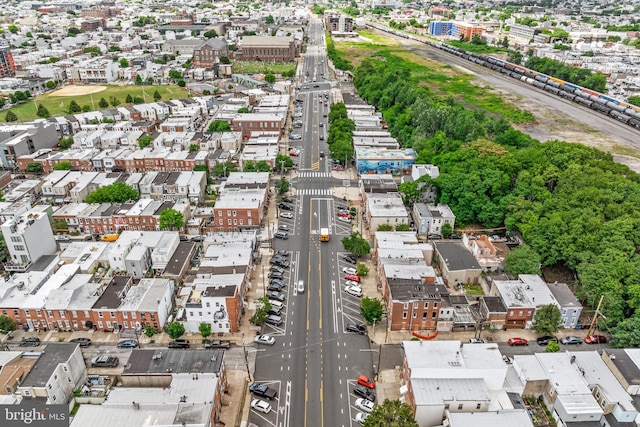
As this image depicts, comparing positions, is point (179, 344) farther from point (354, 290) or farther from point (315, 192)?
point (315, 192)

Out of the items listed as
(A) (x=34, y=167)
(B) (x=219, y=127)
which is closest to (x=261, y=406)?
(A) (x=34, y=167)

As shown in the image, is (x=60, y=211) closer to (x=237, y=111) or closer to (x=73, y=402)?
(x=73, y=402)

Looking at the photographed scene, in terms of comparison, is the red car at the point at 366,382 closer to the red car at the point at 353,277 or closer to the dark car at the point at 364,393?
the dark car at the point at 364,393

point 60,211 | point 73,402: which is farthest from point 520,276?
point 60,211

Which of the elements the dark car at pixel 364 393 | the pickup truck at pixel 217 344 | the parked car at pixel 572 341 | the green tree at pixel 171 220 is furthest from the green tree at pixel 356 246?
the parked car at pixel 572 341

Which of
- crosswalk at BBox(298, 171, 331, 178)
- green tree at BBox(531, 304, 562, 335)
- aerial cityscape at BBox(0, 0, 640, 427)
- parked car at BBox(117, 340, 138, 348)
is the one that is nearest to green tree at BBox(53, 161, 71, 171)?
aerial cityscape at BBox(0, 0, 640, 427)

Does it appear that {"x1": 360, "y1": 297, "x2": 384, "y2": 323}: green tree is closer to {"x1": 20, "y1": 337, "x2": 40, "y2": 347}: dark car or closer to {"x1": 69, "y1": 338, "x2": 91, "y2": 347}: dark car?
{"x1": 69, "y1": 338, "x2": 91, "y2": 347}: dark car

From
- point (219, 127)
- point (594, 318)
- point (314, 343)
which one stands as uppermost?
point (219, 127)
